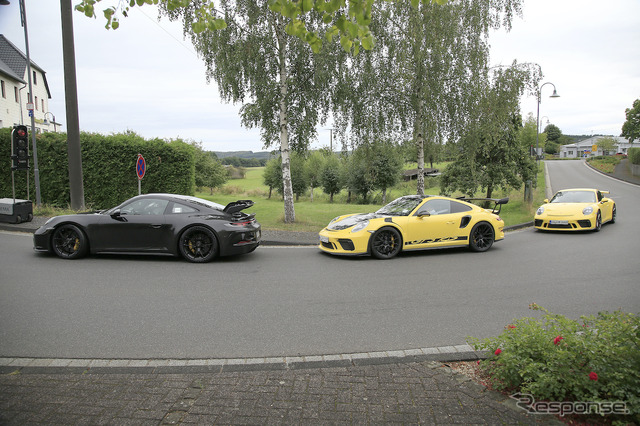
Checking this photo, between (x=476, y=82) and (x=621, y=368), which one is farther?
(x=476, y=82)

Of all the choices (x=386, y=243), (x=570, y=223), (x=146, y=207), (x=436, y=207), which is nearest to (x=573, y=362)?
(x=386, y=243)

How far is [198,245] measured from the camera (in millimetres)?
8523

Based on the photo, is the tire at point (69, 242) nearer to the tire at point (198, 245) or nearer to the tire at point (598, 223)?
the tire at point (198, 245)

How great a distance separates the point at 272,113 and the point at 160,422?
13446mm

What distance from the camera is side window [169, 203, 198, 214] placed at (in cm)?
863

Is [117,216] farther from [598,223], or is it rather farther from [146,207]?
[598,223]

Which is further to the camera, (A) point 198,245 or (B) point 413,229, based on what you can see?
(B) point 413,229

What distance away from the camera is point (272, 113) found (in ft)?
50.1

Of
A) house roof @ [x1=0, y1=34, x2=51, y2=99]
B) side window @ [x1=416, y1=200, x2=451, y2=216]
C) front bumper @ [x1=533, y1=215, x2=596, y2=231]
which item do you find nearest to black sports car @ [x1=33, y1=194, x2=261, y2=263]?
house roof @ [x1=0, y1=34, x2=51, y2=99]

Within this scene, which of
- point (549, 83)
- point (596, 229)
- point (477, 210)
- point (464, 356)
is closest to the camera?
point (464, 356)

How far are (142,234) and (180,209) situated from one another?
89 cm

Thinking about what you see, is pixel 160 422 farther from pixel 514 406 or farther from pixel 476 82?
pixel 476 82

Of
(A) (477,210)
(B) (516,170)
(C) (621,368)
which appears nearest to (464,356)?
(C) (621,368)

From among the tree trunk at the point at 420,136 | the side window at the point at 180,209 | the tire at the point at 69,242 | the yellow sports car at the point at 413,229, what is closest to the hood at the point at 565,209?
the tree trunk at the point at 420,136
